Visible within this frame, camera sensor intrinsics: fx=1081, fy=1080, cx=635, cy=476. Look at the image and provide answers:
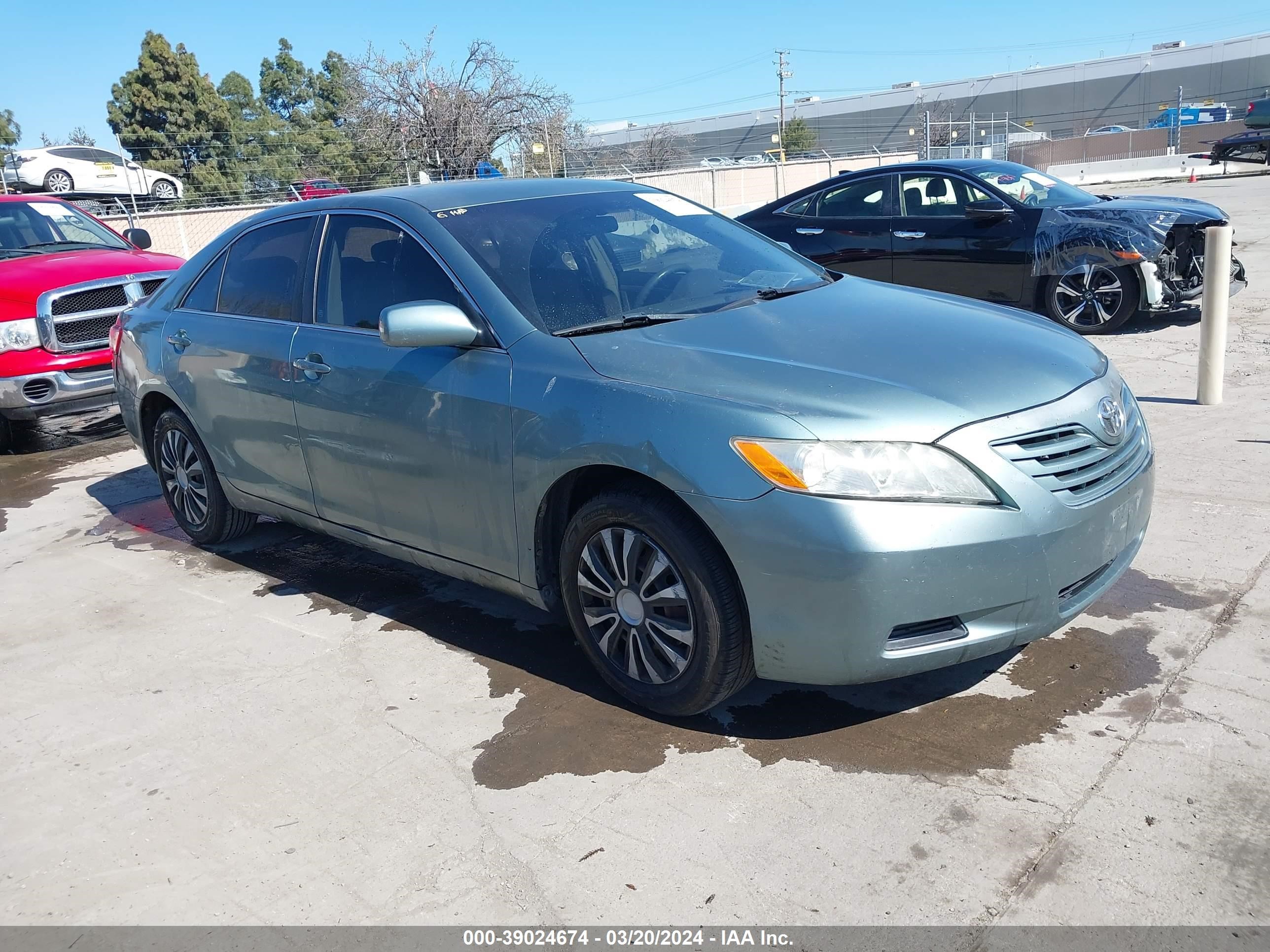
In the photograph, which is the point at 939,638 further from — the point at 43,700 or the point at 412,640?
the point at 43,700

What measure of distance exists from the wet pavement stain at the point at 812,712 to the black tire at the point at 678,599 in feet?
0.48

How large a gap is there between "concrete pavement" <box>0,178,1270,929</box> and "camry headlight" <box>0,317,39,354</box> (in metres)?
4.04

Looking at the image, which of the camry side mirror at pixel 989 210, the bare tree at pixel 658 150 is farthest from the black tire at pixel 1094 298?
the bare tree at pixel 658 150

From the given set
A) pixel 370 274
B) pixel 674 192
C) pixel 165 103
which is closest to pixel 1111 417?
pixel 370 274

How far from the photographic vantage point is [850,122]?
84438 millimetres

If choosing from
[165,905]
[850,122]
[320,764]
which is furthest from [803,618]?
[850,122]

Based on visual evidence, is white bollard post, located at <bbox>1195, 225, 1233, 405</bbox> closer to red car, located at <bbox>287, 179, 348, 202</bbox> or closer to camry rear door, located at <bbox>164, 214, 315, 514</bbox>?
camry rear door, located at <bbox>164, 214, 315, 514</bbox>

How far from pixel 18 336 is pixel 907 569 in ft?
24.9

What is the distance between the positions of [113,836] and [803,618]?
6.89 ft

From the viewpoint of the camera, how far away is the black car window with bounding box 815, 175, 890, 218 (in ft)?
32.3

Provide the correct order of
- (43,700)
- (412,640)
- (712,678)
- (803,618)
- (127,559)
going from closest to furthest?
(803,618), (712,678), (43,700), (412,640), (127,559)

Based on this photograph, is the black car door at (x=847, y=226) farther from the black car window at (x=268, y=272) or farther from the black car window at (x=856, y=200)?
the black car window at (x=268, y=272)

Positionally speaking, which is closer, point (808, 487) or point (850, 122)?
point (808, 487)

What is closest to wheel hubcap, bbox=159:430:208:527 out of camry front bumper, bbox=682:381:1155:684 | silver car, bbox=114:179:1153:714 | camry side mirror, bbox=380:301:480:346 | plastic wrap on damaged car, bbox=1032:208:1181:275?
silver car, bbox=114:179:1153:714
